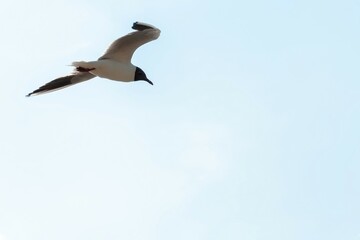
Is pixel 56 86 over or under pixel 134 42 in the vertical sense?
under

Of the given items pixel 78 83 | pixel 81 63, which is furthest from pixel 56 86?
pixel 81 63

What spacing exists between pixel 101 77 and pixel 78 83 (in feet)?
3.84

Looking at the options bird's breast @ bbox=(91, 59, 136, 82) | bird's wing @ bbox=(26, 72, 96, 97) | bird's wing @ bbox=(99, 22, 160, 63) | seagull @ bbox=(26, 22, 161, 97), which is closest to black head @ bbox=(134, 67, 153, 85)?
seagull @ bbox=(26, 22, 161, 97)

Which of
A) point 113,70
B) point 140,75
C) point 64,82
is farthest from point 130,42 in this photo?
point 64,82

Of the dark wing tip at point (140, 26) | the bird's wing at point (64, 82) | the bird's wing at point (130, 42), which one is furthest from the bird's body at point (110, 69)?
the dark wing tip at point (140, 26)

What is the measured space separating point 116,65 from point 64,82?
1804mm

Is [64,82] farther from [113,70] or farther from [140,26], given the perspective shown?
[140,26]

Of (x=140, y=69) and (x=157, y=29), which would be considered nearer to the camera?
(x=157, y=29)

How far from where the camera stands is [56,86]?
23422mm

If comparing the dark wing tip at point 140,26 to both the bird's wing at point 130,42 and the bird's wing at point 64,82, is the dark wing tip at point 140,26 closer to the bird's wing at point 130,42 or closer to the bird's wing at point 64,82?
the bird's wing at point 130,42

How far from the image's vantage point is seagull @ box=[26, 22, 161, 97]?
21.8m

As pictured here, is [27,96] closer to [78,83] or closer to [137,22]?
[78,83]

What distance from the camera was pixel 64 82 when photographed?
23453 millimetres

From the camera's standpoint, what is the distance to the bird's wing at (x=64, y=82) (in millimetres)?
23359
